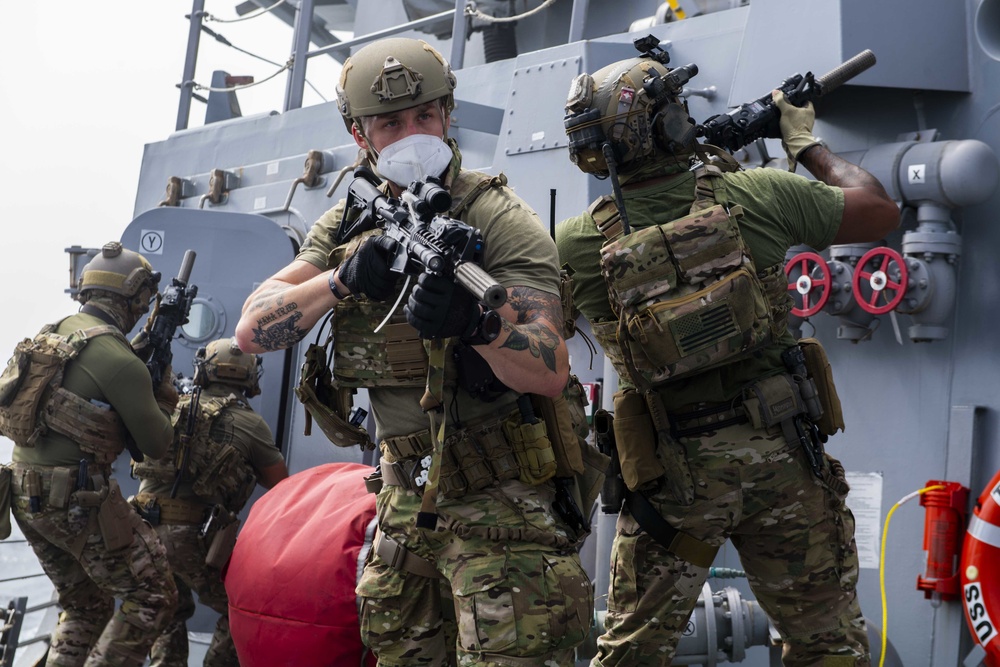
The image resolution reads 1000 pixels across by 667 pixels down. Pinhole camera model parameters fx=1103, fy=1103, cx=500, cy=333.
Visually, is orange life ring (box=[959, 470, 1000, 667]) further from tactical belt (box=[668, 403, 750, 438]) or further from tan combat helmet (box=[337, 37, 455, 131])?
tan combat helmet (box=[337, 37, 455, 131])

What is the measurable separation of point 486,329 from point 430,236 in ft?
0.61

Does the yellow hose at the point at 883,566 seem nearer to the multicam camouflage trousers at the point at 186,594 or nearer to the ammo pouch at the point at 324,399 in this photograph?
the ammo pouch at the point at 324,399

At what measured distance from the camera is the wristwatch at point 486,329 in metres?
1.88

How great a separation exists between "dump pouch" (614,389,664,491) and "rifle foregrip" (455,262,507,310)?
107cm

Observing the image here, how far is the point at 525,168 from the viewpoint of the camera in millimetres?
4262

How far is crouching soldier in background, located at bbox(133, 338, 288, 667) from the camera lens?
16.2ft

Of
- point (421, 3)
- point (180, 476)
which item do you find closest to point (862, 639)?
point (180, 476)

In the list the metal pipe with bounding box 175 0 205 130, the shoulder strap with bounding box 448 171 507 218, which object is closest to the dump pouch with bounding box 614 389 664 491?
the shoulder strap with bounding box 448 171 507 218

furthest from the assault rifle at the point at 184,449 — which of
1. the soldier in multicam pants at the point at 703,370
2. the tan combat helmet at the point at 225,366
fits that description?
the soldier in multicam pants at the point at 703,370

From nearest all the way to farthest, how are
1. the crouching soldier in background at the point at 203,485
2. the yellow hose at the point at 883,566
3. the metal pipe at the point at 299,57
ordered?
1. the yellow hose at the point at 883,566
2. the crouching soldier in background at the point at 203,485
3. the metal pipe at the point at 299,57

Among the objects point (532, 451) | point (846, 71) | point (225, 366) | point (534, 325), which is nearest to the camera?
point (534, 325)

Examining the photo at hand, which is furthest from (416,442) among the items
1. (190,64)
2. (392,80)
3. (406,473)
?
(190,64)

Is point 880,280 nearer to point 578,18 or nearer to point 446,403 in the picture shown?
point 446,403

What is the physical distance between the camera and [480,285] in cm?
177
